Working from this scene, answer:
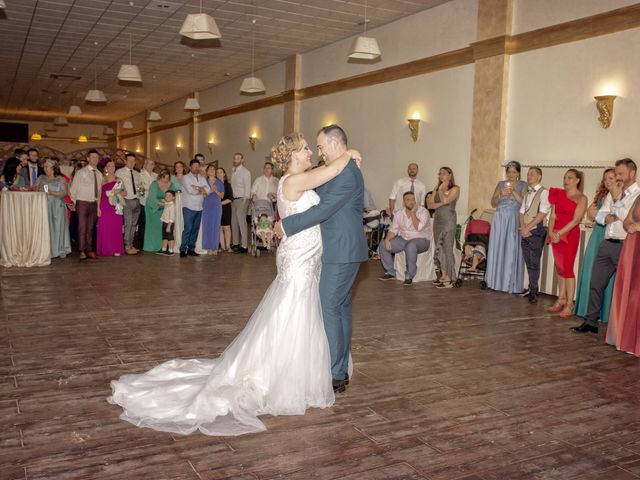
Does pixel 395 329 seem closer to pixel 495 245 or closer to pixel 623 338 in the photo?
pixel 623 338

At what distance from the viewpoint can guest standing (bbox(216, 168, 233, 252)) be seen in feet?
34.8

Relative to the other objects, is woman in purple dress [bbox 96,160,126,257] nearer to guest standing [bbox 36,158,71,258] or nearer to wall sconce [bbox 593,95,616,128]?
guest standing [bbox 36,158,71,258]

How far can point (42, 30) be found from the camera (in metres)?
11.6

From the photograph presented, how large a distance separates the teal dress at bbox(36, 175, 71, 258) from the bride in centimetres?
606

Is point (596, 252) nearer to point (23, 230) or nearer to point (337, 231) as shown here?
point (337, 231)

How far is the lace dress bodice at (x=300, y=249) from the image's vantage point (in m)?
3.43

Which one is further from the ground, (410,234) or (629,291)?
(410,234)

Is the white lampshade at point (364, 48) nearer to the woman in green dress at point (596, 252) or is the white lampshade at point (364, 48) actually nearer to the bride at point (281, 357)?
the woman in green dress at point (596, 252)

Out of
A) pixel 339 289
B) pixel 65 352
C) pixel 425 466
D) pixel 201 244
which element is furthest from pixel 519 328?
pixel 201 244

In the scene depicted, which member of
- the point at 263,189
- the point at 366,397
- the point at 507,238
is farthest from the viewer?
the point at 263,189

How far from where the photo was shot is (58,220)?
9.04 metres

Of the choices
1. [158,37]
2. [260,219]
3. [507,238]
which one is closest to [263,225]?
[260,219]

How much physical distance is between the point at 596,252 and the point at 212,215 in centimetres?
633

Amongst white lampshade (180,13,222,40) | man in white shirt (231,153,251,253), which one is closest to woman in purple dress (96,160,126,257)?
man in white shirt (231,153,251,253)
